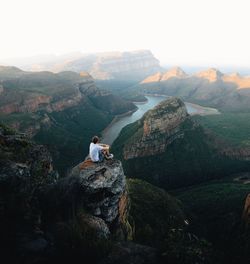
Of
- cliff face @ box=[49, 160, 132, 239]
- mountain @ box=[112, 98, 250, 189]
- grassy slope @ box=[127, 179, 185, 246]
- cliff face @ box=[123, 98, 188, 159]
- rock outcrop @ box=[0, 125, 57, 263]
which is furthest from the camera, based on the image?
cliff face @ box=[123, 98, 188, 159]

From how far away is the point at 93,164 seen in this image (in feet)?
130

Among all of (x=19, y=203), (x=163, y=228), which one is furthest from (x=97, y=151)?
(x=163, y=228)

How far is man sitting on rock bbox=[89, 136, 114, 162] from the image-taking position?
38969 mm

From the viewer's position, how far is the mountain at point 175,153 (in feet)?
534

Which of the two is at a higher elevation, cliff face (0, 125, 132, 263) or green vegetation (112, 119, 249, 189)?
cliff face (0, 125, 132, 263)

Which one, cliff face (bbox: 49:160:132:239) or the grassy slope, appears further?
the grassy slope

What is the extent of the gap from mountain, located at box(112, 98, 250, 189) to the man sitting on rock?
118575mm

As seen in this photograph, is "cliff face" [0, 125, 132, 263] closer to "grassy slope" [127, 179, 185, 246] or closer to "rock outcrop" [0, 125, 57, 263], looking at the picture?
"rock outcrop" [0, 125, 57, 263]

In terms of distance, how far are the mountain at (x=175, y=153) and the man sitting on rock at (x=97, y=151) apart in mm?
118575

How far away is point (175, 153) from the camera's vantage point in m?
174

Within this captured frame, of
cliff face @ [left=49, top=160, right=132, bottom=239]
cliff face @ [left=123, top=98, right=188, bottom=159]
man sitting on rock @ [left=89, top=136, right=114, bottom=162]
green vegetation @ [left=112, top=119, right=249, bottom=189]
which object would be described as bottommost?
green vegetation @ [left=112, top=119, right=249, bottom=189]

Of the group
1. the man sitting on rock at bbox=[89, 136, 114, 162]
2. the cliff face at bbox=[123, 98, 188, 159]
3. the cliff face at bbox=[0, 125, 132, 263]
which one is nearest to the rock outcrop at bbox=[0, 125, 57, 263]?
the cliff face at bbox=[0, 125, 132, 263]

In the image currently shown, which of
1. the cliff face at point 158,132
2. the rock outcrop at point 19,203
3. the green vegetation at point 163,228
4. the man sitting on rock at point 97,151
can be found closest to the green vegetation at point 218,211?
the green vegetation at point 163,228

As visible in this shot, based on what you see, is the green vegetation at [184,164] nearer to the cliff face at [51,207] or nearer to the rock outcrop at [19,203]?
the cliff face at [51,207]
